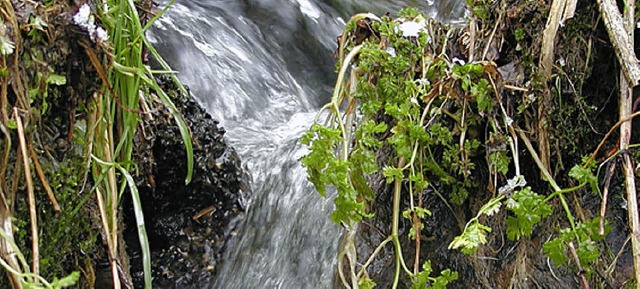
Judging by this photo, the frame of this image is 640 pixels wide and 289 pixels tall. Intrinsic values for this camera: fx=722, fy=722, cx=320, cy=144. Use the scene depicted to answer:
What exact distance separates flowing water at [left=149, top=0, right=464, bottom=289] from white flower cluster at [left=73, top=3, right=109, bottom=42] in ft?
4.33

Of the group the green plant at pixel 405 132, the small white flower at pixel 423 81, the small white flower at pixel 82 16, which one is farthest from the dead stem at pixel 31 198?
the small white flower at pixel 423 81

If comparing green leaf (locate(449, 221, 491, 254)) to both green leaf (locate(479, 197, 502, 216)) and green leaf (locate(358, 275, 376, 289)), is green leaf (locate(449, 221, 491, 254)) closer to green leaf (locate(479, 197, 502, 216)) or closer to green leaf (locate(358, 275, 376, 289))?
green leaf (locate(479, 197, 502, 216))

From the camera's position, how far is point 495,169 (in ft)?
6.75

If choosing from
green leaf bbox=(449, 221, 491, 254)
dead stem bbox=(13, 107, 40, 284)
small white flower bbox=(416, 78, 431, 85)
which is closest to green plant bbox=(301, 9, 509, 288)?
small white flower bbox=(416, 78, 431, 85)

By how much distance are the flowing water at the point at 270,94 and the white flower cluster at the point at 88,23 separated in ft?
4.33

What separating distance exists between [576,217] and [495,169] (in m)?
0.28

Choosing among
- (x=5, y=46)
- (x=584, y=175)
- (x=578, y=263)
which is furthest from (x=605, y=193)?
(x=5, y=46)

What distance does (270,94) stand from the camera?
196 inches

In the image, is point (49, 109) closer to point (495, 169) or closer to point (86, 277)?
point (86, 277)

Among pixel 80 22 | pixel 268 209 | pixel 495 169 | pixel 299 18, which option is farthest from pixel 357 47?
pixel 299 18

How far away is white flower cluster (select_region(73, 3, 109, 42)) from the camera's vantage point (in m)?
1.78

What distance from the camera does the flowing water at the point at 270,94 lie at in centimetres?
326

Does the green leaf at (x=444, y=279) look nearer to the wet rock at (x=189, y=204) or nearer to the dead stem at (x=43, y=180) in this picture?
the dead stem at (x=43, y=180)

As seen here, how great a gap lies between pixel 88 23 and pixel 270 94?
318cm
